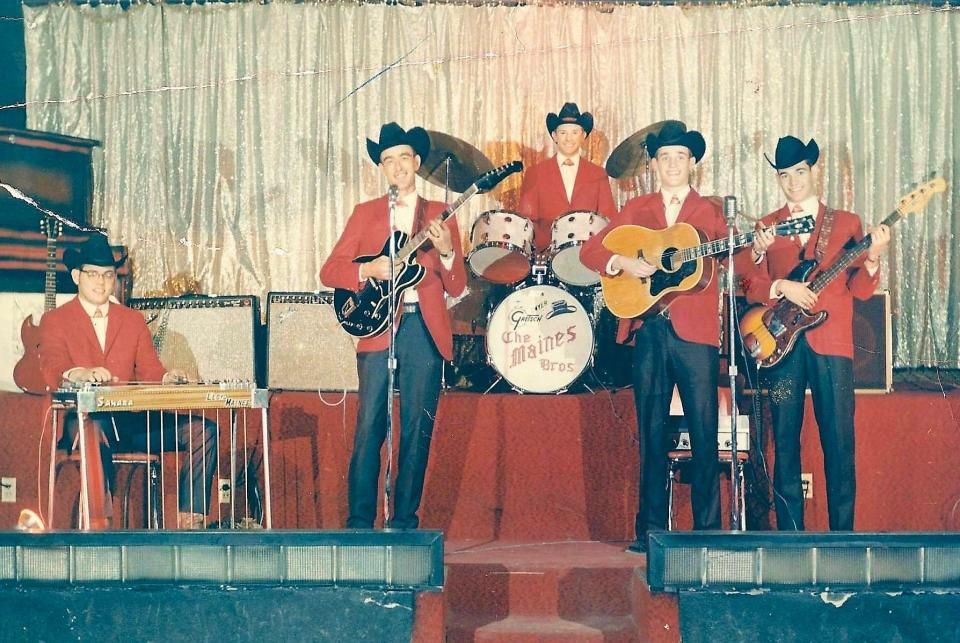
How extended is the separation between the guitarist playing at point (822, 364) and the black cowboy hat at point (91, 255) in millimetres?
3935

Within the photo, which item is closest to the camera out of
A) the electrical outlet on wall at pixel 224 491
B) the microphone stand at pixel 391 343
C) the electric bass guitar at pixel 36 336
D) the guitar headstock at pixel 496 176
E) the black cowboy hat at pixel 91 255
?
the microphone stand at pixel 391 343

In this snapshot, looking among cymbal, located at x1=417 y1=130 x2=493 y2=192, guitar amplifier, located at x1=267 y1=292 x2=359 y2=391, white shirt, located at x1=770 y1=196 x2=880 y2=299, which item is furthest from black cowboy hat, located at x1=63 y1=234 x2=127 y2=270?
white shirt, located at x1=770 y1=196 x2=880 y2=299

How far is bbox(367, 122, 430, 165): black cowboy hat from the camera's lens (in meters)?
7.95

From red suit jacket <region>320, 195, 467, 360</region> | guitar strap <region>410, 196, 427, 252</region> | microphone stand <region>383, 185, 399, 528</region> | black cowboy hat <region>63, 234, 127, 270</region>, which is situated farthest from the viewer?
black cowboy hat <region>63, 234, 127, 270</region>

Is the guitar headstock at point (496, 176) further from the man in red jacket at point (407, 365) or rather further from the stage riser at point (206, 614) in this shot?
the stage riser at point (206, 614)

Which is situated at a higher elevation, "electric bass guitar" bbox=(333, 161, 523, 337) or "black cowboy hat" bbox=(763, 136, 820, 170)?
"black cowboy hat" bbox=(763, 136, 820, 170)

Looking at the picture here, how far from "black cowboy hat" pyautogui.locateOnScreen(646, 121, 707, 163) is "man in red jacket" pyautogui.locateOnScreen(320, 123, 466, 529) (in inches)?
50.9

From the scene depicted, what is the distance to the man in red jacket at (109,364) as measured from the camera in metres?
7.68

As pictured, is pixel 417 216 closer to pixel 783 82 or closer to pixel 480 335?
pixel 480 335

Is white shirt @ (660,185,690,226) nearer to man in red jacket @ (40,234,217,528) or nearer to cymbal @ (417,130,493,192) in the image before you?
cymbal @ (417,130,493,192)

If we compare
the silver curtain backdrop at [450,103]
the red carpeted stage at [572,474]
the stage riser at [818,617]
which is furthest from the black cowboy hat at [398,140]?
the stage riser at [818,617]

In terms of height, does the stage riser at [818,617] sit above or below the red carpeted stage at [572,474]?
below

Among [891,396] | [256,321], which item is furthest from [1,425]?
[891,396]

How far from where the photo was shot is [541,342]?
26.2 feet
